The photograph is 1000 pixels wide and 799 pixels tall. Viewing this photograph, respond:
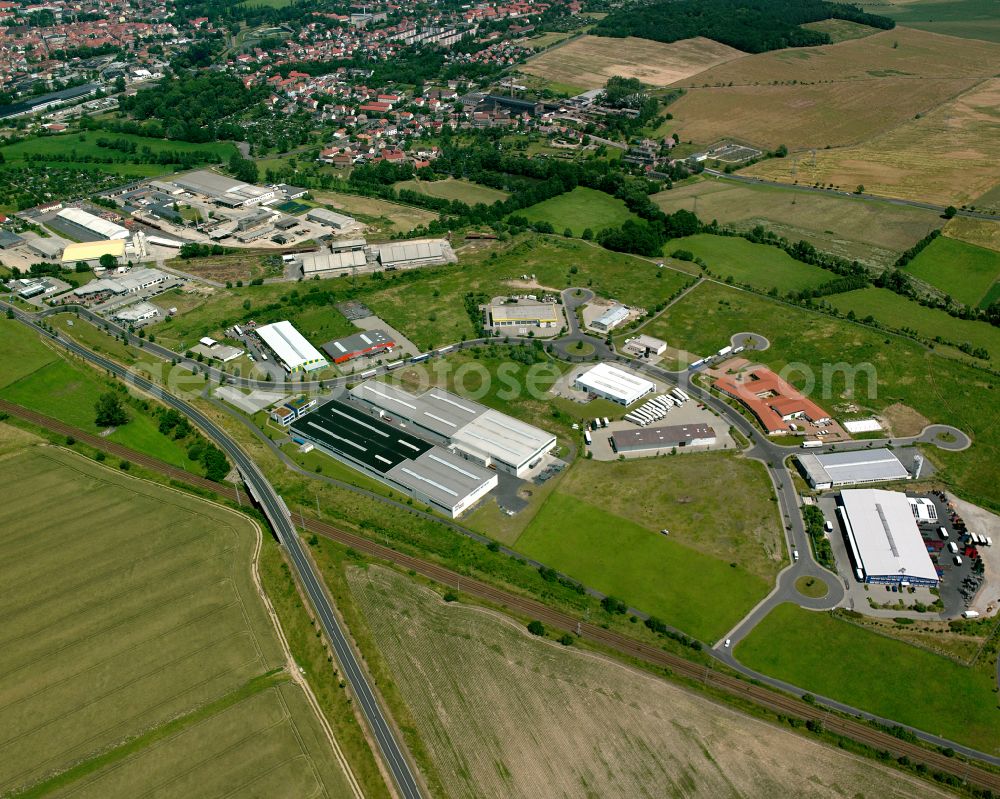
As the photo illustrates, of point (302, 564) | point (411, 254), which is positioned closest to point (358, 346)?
point (411, 254)

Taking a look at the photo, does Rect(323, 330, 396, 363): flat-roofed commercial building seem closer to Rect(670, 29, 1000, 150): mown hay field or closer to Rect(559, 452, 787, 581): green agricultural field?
Rect(559, 452, 787, 581): green agricultural field

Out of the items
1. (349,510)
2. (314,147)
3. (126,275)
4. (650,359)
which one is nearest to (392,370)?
(349,510)

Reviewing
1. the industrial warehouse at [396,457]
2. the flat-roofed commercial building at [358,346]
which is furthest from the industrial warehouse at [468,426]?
the flat-roofed commercial building at [358,346]

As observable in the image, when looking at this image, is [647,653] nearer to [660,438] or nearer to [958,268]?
[660,438]

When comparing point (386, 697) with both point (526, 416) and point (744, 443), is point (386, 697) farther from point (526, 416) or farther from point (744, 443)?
point (744, 443)

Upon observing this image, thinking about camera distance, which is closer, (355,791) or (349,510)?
(355,791)

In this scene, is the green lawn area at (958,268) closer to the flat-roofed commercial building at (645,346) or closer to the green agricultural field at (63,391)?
the flat-roofed commercial building at (645,346)
